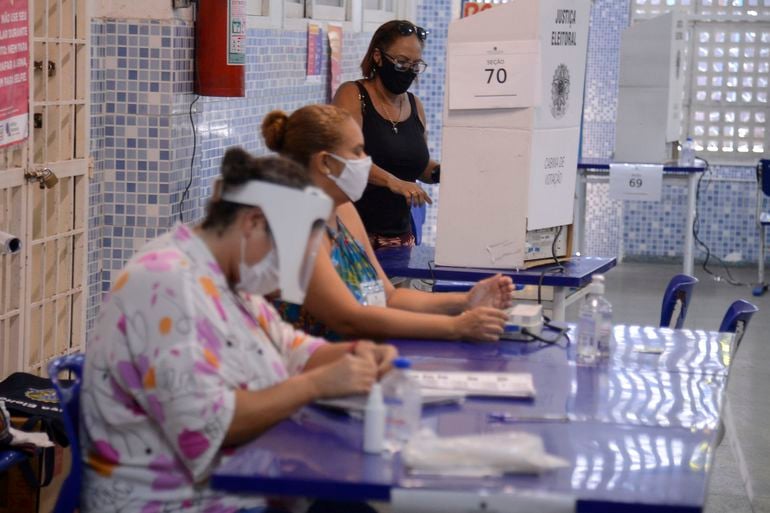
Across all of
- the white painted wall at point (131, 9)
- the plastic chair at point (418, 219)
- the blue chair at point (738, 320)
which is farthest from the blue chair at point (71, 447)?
the plastic chair at point (418, 219)

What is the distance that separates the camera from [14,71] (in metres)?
3.53

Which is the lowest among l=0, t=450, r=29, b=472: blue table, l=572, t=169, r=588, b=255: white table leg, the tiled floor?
the tiled floor

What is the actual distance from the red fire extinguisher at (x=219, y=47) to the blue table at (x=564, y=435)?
5.74 feet

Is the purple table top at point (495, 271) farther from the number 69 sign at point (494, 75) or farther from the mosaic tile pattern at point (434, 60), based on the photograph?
the mosaic tile pattern at point (434, 60)

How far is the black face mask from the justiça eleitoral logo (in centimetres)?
83

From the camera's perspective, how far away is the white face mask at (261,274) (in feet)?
7.27

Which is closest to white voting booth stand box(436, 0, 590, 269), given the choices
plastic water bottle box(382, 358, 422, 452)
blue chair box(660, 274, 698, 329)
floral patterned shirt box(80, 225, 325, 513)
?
blue chair box(660, 274, 698, 329)

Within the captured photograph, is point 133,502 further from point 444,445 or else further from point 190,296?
point 444,445

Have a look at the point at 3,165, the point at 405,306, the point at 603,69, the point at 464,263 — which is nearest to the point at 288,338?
the point at 405,306

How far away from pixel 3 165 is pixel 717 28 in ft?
23.9

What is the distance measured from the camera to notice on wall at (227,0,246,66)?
4.43m

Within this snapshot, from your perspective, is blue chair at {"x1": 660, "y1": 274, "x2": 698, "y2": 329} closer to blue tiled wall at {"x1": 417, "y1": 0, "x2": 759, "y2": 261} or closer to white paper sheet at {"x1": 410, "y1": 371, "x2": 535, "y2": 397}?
white paper sheet at {"x1": 410, "y1": 371, "x2": 535, "y2": 397}

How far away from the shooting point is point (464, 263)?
425 centimetres

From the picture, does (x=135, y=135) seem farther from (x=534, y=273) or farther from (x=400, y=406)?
(x=400, y=406)
